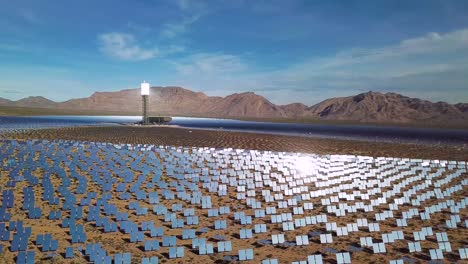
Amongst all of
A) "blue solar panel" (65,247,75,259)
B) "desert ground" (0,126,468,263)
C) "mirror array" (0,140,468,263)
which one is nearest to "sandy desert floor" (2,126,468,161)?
"desert ground" (0,126,468,263)

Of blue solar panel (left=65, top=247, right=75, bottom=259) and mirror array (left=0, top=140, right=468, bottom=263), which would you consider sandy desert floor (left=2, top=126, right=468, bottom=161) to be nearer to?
mirror array (left=0, top=140, right=468, bottom=263)

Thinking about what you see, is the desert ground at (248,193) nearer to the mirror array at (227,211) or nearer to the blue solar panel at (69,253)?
the mirror array at (227,211)

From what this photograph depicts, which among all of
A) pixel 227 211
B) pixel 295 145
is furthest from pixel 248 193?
pixel 295 145

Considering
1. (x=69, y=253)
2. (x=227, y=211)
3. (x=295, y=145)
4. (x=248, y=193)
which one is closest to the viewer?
(x=69, y=253)

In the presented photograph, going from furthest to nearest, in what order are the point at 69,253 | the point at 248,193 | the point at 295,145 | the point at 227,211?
the point at 295,145 < the point at 248,193 < the point at 227,211 < the point at 69,253

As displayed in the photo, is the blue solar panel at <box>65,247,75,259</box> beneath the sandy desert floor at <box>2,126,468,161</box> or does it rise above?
beneath

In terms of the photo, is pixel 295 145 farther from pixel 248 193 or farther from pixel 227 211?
pixel 227 211

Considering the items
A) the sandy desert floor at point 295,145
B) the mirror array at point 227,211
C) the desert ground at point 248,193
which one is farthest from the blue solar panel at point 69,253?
the sandy desert floor at point 295,145

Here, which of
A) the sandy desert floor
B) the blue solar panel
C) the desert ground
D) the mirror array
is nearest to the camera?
the blue solar panel

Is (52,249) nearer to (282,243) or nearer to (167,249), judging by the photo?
(167,249)
